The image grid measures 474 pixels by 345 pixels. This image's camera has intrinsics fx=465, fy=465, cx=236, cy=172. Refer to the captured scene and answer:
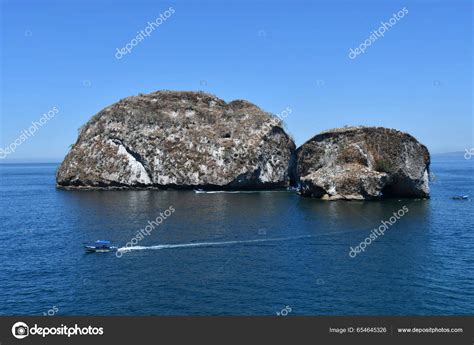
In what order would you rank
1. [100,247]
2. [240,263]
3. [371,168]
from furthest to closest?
[371,168] → [100,247] → [240,263]

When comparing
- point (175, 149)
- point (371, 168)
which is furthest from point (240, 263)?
point (175, 149)

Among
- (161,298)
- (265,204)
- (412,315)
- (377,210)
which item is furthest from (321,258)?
(265,204)

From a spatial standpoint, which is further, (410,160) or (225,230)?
(410,160)

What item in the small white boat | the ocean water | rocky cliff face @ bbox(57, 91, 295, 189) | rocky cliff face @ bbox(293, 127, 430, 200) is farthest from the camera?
rocky cliff face @ bbox(57, 91, 295, 189)

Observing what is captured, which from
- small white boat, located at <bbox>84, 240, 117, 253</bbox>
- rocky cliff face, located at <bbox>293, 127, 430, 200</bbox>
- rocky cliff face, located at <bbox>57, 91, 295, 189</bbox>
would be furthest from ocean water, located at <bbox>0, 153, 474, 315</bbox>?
rocky cliff face, located at <bbox>57, 91, 295, 189</bbox>

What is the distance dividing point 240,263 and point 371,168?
74.4m

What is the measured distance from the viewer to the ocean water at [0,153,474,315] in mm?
50125

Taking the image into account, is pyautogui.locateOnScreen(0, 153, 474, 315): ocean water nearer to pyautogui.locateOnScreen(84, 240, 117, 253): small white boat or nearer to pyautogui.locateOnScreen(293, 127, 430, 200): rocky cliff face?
pyautogui.locateOnScreen(84, 240, 117, 253): small white boat

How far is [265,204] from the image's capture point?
404 feet

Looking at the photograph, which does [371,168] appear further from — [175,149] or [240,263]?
[240,263]

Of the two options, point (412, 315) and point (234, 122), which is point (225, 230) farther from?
point (234, 122)

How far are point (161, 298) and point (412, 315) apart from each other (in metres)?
26.6

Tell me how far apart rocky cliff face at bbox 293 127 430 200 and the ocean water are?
1320cm

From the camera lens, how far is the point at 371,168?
128250 millimetres
